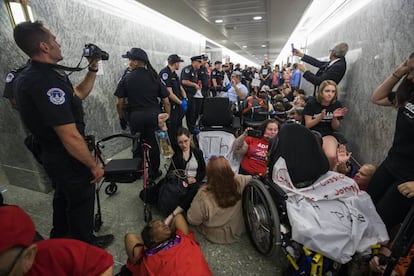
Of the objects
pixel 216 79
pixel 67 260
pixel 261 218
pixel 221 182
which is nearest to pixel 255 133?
pixel 221 182

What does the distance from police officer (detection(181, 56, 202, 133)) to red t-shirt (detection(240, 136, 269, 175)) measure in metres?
1.94

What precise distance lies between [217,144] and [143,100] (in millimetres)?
968

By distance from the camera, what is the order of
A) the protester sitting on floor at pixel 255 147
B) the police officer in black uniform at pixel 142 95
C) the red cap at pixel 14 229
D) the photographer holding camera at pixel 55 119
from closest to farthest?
the red cap at pixel 14 229 < the photographer holding camera at pixel 55 119 < the protester sitting on floor at pixel 255 147 < the police officer in black uniform at pixel 142 95

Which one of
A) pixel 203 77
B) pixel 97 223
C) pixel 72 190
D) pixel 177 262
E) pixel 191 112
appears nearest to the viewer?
pixel 177 262

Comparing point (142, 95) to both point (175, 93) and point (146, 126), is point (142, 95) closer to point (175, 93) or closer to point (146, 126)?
point (146, 126)

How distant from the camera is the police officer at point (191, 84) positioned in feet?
13.1

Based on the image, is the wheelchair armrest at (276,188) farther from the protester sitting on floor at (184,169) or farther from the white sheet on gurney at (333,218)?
the protester sitting on floor at (184,169)

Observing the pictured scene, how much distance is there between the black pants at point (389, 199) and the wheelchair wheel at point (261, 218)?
26.1 inches

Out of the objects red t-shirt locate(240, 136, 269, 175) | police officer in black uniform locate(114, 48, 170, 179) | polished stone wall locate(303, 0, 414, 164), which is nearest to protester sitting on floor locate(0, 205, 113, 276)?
police officer in black uniform locate(114, 48, 170, 179)

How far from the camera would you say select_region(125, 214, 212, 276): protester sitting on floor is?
96 centimetres

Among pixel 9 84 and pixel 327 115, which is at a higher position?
pixel 9 84

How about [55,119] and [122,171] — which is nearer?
[55,119]

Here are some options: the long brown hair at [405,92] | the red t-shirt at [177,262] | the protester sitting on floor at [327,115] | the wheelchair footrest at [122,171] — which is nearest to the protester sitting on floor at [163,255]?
the red t-shirt at [177,262]

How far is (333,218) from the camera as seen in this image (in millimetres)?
1212
